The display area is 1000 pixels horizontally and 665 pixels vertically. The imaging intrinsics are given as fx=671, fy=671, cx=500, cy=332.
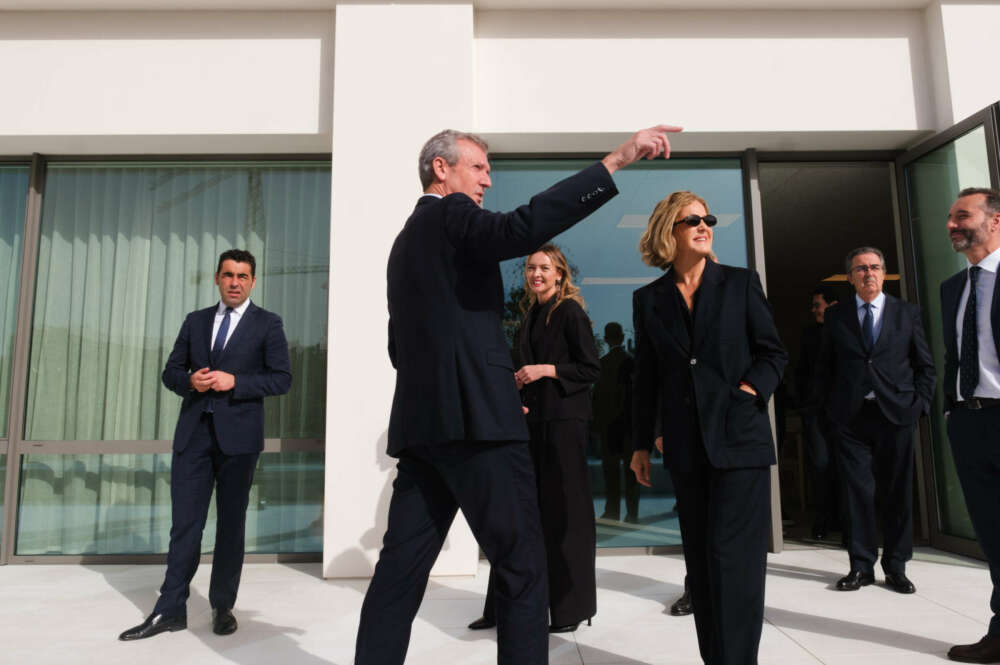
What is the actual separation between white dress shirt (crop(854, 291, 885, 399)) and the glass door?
46.6 inches

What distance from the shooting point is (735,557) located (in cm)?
205

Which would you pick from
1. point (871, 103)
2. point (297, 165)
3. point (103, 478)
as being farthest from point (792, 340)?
point (103, 478)

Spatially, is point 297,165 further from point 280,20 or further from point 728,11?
point 728,11

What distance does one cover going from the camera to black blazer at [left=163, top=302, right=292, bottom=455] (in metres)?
3.25

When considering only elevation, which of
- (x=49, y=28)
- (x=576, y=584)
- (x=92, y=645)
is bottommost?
(x=92, y=645)

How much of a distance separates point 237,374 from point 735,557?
2476mm

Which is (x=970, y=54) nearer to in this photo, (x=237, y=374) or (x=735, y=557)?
(x=735, y=557)

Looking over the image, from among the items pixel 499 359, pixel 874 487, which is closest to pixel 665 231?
pixel 499 359

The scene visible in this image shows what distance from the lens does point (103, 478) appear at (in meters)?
5.03

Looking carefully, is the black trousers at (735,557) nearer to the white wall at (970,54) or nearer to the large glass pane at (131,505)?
the large glass pane at (131,505)

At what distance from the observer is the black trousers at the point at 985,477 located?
2.69m

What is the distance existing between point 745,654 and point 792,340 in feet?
37.8

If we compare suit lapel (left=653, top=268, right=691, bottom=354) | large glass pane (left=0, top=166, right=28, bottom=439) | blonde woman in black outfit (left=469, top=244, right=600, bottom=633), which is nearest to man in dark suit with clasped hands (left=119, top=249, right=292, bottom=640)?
blonde woman in black outfit (left=469, top=244, right=600, bottom=633)

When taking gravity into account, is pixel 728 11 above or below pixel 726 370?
above
